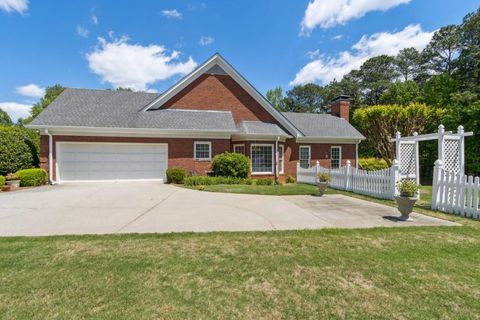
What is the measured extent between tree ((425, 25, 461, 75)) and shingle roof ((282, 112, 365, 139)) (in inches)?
842

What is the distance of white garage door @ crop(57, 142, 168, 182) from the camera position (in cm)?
1511

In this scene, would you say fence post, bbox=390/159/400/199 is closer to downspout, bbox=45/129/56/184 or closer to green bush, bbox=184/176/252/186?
green bush, bbox=184/176/252/186

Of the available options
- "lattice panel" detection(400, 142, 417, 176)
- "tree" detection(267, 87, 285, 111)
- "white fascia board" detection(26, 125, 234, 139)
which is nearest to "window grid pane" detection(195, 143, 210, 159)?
"white fascia board" detection(26, 125, 234, 139)

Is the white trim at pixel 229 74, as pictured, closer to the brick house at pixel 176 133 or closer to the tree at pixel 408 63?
the brick house at pixel 176 133

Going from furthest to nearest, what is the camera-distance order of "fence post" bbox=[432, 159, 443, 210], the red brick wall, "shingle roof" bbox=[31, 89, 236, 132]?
the red brick wall → "shingle roof" bbox=[31, 89, 236, 132] → "fence post" bbox=[432, 159, 443, 210]

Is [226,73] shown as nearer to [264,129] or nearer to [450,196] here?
[264,129]

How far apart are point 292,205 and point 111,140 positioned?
39.0 ft

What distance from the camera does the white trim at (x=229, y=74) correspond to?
17.4 metres

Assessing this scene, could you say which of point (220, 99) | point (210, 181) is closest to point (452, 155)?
point (210, 181)

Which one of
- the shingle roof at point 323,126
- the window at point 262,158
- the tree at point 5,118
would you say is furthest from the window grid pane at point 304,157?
the tree at point 5,118

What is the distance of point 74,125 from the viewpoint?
14805mm

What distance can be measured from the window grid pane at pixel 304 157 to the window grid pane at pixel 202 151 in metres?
7.60

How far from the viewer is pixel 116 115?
16.7 metres

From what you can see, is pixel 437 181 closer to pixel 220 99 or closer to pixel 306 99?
pixel 220 99
